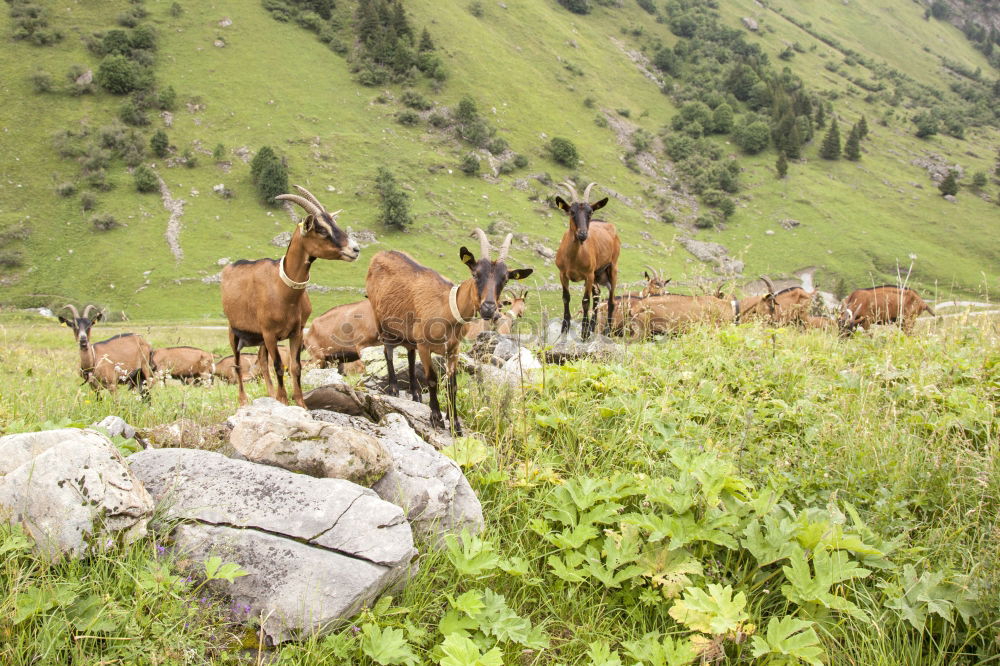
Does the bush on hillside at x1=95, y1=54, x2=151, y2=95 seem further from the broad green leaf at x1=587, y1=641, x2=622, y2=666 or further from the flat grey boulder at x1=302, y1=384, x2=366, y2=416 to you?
the broad green leaf at x1=587, y1=641, x2=622, y2=666

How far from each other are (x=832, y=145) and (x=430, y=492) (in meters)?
144

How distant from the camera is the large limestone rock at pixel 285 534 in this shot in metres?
3.17

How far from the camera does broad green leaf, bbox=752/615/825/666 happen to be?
2.97 meters

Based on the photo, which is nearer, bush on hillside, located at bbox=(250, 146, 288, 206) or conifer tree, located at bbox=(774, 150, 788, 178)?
bush on hillside, located at bbox=(250, 146, 288, 206)

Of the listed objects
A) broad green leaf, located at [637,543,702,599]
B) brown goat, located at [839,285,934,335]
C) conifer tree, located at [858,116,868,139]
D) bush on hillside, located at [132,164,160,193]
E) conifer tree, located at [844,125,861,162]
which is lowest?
bush on hillside, located at [132,164,160,193]

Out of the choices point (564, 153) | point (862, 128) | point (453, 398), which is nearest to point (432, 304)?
point (453, 398)

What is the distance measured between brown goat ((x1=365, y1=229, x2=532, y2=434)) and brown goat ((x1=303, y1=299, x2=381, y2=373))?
24.7ft

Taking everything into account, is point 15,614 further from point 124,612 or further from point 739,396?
point 739,396

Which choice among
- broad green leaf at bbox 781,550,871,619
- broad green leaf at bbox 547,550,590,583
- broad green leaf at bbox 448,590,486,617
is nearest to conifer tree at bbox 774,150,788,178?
broad green leaf at bbox 781,550,871,619

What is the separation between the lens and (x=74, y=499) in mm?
3070

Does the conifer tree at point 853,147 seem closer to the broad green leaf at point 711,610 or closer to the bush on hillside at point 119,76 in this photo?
the bush on hillside at point 119,76

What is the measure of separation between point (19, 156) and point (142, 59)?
1094 inches

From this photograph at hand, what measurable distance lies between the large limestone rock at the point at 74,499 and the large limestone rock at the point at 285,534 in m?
0.30

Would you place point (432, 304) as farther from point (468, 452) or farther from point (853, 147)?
point (853, 147)
